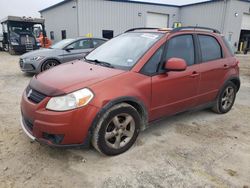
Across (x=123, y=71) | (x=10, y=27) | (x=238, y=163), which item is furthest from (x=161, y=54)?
(x=10, y=27)

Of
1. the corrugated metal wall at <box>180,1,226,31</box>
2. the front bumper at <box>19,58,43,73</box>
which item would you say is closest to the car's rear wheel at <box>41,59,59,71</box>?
the front bumper at <box>19,58,43,73</box>

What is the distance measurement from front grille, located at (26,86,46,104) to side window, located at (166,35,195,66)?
1.85 m

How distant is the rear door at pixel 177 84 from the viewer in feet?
10.6

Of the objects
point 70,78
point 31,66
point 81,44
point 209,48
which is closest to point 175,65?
point 209,48

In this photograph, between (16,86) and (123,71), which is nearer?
(123,71)

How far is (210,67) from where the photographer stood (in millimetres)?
3926

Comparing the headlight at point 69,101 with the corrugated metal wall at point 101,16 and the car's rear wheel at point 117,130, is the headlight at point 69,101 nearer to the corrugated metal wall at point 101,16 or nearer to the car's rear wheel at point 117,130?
the car's rear wheel at point 117,130

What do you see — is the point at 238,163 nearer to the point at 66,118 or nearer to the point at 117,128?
the point at 117,128

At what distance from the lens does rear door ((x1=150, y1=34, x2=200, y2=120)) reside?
10.6 feet

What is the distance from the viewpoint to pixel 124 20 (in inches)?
797

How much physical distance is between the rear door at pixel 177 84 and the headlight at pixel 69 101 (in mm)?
1038

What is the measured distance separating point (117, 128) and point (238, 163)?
5.38 ft

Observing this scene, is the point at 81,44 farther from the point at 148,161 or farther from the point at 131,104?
the point at 148,161

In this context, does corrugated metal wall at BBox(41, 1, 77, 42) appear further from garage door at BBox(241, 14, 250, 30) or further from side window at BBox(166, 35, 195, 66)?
side window at BBox(166, 35, 195, 66)
